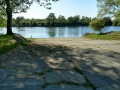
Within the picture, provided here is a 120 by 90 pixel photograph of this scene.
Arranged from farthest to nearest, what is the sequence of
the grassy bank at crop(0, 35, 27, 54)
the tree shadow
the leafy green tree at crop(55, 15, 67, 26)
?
the leafy green tree at crop(55, 15, 67, 26) < the grassy bank at crop(0, 35, 27, 54) < the tree shadow

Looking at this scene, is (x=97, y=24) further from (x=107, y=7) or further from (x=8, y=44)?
(x=8, y=44)

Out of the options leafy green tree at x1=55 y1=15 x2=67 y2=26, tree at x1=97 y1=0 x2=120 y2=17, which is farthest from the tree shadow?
leafy green tree at x1=55 y1=15 x2=67 y2=26

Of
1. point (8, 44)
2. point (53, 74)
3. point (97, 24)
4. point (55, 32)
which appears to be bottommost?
point (55, 32)

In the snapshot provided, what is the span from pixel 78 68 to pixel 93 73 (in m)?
0.70

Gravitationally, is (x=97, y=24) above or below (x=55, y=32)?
above

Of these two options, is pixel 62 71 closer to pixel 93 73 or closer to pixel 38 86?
pixel 93 73

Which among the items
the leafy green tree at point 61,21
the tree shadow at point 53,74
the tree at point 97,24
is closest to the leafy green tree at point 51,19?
the leafy green tree at point 61,21

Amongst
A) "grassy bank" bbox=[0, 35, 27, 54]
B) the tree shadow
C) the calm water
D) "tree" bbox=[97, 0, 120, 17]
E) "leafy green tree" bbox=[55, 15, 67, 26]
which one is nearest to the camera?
the tree shadow

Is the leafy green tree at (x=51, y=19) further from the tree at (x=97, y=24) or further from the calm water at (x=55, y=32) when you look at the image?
the tree at (x=97, y=24)

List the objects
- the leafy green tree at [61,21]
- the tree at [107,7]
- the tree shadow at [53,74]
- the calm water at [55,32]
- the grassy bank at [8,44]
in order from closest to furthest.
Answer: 1. the tree shadow at [53,74]
2. the grassy bank at [8,44]
3. the tree at [107,7]
4. the calm water at [55,32]
5. the leafy green tree at [61,21]

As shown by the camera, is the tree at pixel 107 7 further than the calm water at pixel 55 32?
No

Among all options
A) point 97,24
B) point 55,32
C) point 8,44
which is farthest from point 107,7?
point 55,32

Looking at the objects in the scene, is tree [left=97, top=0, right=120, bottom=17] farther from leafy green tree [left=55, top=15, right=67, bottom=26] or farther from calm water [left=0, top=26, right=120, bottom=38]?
leafy green tree [left=55, top=15, right=67, bottom=26]

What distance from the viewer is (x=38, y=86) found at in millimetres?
4695
